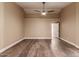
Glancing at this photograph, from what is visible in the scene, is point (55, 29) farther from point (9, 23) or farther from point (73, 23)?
point (9, 23)

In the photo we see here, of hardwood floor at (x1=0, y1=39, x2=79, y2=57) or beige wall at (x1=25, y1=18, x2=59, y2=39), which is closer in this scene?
hardwood floor at (x1=0, y1=39, x2=79, y2=57)

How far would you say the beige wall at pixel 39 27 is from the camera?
13281 mm

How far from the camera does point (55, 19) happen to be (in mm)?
13273

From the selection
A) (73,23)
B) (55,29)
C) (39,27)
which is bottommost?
(55,29)

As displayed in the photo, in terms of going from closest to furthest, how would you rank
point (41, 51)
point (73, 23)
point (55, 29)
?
1. point (41, 51)
2. point (73, 23)
3. point (55, 29)

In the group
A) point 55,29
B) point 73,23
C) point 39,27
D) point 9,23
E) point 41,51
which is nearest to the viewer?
point 41,51

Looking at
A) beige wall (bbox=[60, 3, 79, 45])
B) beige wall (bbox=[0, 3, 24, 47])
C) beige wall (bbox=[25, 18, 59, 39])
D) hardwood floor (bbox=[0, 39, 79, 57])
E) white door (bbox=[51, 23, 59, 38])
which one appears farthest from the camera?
white door (bbox=[51, 23, 59, 38])

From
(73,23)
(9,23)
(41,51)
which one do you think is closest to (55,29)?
(73,23)

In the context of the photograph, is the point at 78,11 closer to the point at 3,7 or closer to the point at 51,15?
the point at 3,7

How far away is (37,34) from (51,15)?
2.58 m

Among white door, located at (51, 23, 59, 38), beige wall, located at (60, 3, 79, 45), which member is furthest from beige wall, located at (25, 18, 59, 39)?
beige wall, located at (60, 3, 79, 45)

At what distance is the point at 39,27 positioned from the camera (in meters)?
13.4

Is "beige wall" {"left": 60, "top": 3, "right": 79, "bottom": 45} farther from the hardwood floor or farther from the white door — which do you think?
the white door

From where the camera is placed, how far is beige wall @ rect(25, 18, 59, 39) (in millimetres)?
13281
